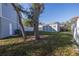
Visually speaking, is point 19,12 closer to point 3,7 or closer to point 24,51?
point 3,7

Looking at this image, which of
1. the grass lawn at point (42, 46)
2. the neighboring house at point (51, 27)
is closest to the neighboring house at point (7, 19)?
the grass lawn at point (42, 46)

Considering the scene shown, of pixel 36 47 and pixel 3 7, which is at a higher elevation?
pixel 3 7

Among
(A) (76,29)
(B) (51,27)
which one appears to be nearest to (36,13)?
(B) (51,27)

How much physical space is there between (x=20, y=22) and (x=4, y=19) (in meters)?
0.21

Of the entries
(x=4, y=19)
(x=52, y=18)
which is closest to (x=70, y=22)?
(x=52, y=18)

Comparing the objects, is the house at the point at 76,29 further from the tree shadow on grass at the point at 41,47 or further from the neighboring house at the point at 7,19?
the neighboring house at the point at 7,19

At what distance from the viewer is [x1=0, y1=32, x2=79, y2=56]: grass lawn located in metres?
4.57

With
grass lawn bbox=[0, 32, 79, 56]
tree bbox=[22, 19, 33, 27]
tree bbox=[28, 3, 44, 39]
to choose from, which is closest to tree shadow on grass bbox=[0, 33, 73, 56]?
grass lawn bbox=[0, 32, 79, 56]

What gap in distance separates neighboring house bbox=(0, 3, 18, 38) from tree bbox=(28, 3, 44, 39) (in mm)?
210

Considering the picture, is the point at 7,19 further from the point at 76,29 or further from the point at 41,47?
the point at 76,29

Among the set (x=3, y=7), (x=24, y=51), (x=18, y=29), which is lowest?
(x=24, y=51)

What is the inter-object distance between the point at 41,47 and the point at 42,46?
0.02m

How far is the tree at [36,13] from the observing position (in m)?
4.59

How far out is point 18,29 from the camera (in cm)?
462
